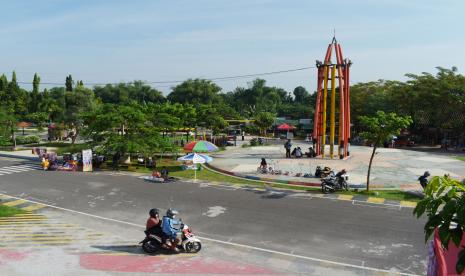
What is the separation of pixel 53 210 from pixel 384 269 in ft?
49.0

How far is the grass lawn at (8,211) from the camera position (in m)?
18.7

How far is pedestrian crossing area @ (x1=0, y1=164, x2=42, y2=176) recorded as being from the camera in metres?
30.9

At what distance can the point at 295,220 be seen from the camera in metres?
17.6

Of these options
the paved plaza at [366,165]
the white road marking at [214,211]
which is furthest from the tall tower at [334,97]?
the white road marking at [214,211]

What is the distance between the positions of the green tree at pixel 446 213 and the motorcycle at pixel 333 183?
62.0ft

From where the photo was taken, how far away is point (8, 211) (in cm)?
1919

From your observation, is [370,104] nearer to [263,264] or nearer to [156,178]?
[156,178]

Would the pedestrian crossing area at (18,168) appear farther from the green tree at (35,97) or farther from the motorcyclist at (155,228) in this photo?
the green tree at (35,97)

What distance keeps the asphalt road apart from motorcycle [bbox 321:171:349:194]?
1.83 meters

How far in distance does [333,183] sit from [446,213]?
63.9 ft

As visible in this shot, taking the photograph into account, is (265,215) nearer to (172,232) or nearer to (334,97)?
(172,232)

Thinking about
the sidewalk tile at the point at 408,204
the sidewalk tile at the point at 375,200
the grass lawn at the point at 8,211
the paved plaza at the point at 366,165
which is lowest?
the grass lawn at the point at 8,211

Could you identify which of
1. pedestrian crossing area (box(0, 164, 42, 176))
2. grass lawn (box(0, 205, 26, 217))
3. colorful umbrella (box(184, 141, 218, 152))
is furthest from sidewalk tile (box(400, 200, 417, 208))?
pedestrian crossing area (box(0, 164, 42, 176))

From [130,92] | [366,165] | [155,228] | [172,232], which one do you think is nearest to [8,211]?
[155,228]
